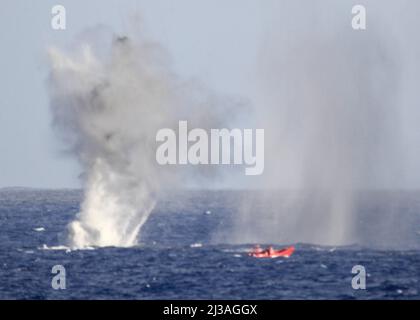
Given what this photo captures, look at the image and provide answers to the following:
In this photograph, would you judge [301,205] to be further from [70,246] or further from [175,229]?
[70,246]

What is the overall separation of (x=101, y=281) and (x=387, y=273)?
72.2ft

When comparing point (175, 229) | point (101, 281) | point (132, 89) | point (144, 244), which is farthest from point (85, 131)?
point (175, 229)

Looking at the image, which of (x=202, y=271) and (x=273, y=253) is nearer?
(x=202, y=271)

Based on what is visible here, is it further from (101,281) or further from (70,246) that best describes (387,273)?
(70,246)

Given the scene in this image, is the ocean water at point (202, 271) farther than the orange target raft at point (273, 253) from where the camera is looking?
No

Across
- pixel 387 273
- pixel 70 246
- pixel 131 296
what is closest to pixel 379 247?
pixel 387 273

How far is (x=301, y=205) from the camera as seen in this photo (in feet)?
492

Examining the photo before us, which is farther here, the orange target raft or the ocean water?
the orange target raft

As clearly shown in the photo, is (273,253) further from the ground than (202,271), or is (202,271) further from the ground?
(273,253)

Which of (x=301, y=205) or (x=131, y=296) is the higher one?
(x=301, y=205)

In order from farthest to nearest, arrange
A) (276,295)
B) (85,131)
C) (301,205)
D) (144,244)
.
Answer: (301,205), (144,244), (85,131), (276,295)

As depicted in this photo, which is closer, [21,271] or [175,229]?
[21,271]
